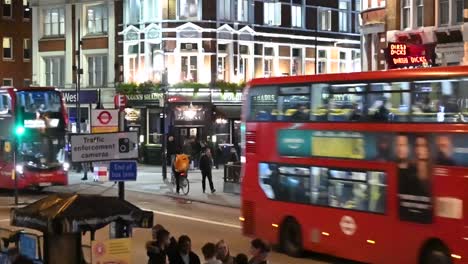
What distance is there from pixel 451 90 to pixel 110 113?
9.35 meters

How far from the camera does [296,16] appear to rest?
57.6 m

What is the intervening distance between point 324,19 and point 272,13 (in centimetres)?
492

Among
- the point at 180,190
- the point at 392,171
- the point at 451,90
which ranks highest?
the point at 451,90

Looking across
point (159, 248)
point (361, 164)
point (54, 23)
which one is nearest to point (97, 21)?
point (54, 23)

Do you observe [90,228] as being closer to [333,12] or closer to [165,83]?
[165,83]

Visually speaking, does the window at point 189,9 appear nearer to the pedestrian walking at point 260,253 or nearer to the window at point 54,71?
the window at point 54,71

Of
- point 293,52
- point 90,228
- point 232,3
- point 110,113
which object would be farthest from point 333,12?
point 90,228

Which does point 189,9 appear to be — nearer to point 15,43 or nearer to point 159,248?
point 15,43

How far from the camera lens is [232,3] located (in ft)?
176

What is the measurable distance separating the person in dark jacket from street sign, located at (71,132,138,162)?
2.25 meters

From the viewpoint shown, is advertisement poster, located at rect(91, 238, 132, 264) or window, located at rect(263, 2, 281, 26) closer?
advertisement poster, located at rect(91, 238, 132, 264)

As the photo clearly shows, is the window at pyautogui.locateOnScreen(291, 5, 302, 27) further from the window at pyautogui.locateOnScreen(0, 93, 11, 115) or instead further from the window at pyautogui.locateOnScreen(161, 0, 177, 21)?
the window at pyautogui.locateOnScreen(0, 93, 11, 115)

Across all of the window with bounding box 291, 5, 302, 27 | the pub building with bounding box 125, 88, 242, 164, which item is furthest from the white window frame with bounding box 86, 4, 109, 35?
the window with bounding box 291, 5, 302, 27

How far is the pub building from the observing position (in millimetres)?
51094
